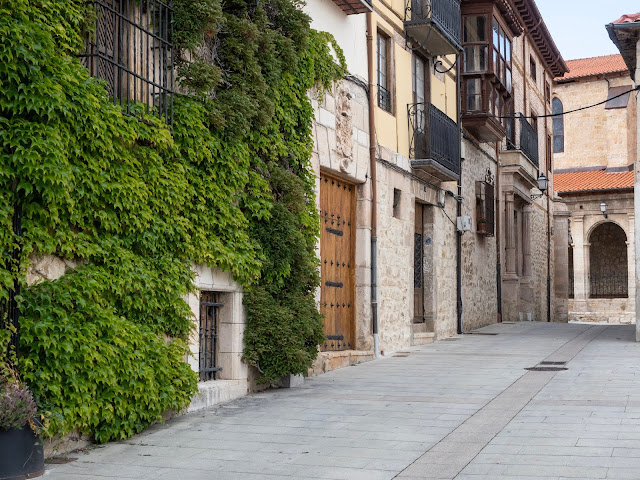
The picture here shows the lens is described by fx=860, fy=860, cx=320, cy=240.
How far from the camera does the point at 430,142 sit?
600 inches

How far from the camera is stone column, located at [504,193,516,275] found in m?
23.4

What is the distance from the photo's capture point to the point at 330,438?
22.1 ft

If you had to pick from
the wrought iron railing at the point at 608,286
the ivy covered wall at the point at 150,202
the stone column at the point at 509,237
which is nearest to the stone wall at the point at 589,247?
the wrought iron railing at the point at 608,286

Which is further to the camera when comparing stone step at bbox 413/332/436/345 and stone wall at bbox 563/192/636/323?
stone wall at bbox 563/192/636/323

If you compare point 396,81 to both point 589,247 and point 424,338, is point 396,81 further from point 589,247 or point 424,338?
point 589,247

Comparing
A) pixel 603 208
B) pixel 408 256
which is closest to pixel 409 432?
pixel 408 256

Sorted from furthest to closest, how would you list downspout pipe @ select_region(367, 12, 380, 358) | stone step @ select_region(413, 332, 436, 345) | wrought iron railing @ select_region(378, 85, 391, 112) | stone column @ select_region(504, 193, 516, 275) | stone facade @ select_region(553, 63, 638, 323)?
stone facade @ select_region(553, 63, 638, 323) → stone column @ select_region(504, 193, 516, 275) → stone step @ select_region(413, 332, 436, 345) → wrought iron railing @ select_region(378, 85, 391, 112) → downspout pipe @ select_region(367, 12, 380, 358)

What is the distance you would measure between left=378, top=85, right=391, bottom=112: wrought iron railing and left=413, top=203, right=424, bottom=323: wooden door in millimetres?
2666

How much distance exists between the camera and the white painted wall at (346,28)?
11.7 meters

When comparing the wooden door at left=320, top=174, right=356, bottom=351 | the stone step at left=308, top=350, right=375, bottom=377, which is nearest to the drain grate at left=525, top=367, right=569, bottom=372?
the stone step at left=308, top=350, right=375, bottom=377

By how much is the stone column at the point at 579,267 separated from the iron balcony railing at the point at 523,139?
46.1 feet

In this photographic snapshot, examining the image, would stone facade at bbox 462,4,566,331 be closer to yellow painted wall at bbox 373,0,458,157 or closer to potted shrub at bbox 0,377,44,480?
yellow painted wall at bbox 373,0,458,157

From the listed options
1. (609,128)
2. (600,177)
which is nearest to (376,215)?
(600,177)

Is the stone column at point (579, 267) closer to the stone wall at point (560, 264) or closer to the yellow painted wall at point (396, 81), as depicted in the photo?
the stone wall at point (560, 264)
